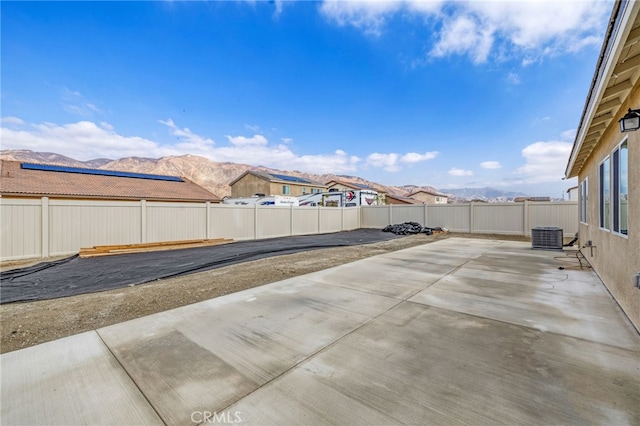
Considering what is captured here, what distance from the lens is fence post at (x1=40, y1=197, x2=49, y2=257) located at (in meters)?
8.36

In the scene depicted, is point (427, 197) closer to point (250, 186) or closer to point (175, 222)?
point (250, 186)

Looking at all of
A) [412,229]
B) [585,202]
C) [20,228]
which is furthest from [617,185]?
[20,228]

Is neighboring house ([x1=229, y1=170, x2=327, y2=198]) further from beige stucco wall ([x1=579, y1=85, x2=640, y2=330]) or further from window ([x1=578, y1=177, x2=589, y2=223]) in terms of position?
beige stucco wall ([x1=579, y1=85, x2=640, y2=330])

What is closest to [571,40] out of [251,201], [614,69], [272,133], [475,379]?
[614,69]

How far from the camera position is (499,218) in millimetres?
14320

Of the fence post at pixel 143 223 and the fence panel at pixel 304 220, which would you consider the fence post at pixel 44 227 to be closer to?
the fence post at pixel 143 223

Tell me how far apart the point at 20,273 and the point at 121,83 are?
15.9 metres

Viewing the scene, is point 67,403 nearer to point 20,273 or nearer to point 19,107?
point 20,273

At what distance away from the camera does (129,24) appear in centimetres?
1182

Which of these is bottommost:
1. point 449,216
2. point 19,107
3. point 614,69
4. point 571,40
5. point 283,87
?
point 449,216

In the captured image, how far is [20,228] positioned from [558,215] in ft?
71.7

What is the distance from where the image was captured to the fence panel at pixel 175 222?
10.7 meters

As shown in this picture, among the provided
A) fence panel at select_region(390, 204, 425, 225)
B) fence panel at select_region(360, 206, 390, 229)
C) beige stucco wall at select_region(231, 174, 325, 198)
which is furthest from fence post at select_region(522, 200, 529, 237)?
beige stucco wall at select_region(231, 174, 325, 198)

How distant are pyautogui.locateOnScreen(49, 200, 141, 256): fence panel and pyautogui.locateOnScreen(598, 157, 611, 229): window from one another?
13.9 meters
